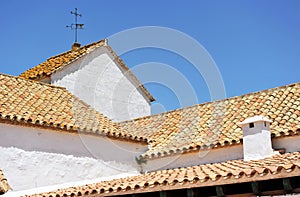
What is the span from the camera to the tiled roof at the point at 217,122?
428 inches

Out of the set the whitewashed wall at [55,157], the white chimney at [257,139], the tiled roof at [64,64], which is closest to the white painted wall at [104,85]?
the tiled roof at [64,64]

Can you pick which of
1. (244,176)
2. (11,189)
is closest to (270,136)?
(244,176)

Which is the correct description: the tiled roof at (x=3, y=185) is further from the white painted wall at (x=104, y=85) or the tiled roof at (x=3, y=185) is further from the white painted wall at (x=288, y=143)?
the white painted wall at (x=288, y=143)

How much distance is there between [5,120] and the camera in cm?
985

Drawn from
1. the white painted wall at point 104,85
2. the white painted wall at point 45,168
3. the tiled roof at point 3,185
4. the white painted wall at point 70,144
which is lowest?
the tiled roof at point 3,185

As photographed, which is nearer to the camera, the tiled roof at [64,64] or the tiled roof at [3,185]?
the tiled roof at [3,185]

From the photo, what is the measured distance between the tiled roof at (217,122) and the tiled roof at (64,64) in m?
3.02

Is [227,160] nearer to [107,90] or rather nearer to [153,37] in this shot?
[153,37]

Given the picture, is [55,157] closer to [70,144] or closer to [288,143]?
[70,144]

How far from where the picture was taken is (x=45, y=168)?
1052 centimetres

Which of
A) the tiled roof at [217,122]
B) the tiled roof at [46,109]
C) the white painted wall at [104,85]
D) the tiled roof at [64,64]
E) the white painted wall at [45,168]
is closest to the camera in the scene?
the white painted wall at [45,168]

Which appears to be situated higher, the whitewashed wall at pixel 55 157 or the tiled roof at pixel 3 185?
the whitewashed wall at pixel 55 157

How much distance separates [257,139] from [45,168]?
5140 mm

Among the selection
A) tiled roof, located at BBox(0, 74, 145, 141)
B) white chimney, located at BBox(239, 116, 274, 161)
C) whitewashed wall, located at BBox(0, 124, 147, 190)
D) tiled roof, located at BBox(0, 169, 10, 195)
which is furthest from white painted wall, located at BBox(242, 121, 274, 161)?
tiled roof, located at BBox(0, 169, 10, 195)
